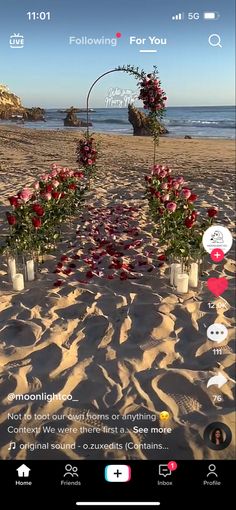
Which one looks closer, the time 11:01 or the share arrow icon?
the time 11:01

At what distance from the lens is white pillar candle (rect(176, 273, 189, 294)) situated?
403 centimetres

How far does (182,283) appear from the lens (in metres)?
4.03

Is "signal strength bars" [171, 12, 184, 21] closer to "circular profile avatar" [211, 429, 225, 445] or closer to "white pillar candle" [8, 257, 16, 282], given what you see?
"circular profile avatar" [211, 429, 225, 445]

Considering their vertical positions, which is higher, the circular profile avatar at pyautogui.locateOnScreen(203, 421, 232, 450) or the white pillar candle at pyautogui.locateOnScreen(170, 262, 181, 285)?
the white pillar candle at pyautogui.locateOnScreen(170, 262, 181, 285)

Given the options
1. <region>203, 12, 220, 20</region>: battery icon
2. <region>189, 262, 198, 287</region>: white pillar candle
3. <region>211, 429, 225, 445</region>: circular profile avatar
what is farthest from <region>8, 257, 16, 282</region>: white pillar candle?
<region>203, 12, 220, 20</region>: battery icon

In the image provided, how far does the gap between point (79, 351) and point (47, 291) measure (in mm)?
1164

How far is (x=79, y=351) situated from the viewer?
123 inches
